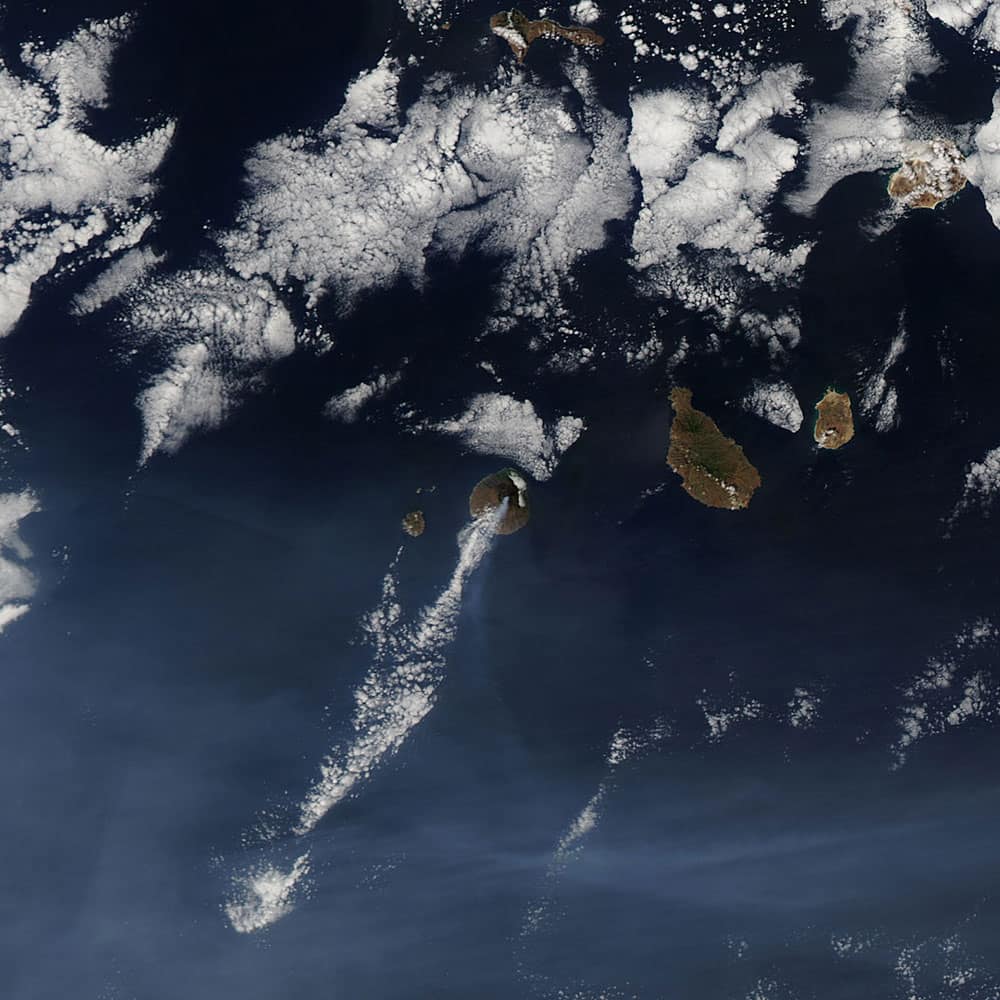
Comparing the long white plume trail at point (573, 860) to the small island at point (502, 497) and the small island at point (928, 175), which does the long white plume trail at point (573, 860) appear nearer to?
the small island at point (502, 497)

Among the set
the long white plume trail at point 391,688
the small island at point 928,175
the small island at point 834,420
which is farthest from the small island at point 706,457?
the small island at point 928,175

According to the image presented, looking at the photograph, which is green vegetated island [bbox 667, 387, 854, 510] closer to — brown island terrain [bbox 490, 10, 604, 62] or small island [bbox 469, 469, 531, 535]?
small island [bbox 469, 469, 531, 535]

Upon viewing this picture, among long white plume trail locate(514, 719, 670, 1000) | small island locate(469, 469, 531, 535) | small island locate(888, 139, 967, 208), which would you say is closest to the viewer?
small island locate(888, 139, 967, 208)

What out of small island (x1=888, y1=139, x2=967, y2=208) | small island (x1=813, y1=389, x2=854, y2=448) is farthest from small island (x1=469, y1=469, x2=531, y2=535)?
small island (x1=888, y1=139, x2=967, y2=208)

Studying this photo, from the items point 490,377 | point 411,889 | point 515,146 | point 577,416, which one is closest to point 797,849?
point 411,889

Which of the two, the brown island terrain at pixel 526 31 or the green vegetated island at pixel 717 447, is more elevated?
the brown island terrain at pixel 526 31

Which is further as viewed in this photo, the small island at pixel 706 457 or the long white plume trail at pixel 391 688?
the long white plume trail at pixel 391 688
